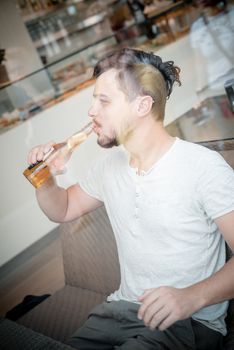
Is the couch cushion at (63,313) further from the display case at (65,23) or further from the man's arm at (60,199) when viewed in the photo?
the display case at (65,23)

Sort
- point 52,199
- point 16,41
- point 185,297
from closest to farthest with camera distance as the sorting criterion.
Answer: point 185,297
point 52,199
point 16,41

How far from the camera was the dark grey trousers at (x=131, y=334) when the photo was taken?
990mm

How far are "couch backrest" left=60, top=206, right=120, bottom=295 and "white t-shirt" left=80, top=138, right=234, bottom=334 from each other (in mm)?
312

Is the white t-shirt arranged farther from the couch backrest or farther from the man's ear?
the couch backrest

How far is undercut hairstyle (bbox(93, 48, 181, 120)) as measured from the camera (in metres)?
1.06

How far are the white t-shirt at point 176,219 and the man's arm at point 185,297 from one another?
0.08 meters

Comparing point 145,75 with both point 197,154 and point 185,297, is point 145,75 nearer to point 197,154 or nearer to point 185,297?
point 197,154

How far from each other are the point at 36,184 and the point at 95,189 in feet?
0.72

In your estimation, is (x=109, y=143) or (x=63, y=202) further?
(x=63, y=202)

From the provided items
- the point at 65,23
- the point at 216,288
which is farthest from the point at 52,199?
the point at 65,23

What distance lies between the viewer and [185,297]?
2.70 feet

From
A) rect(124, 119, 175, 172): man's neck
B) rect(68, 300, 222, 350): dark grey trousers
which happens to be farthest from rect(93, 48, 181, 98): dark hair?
rect(68, 300, 222, 350): dark grey trousers

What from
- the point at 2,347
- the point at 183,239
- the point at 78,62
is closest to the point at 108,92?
the point at 183,239

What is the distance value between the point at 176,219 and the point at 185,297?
225mm
